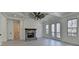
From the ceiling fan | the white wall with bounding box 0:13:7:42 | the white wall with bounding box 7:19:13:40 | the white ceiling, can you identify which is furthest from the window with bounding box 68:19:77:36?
the white wall with bounding box 0:13:7:42

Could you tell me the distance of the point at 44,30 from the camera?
315 centimetres

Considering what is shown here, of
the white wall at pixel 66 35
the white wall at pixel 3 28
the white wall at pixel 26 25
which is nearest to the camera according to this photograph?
the white wall at pixel 66 35

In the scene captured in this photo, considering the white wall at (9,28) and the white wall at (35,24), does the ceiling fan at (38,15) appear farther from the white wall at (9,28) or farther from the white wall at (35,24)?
the white wall at (9,28)

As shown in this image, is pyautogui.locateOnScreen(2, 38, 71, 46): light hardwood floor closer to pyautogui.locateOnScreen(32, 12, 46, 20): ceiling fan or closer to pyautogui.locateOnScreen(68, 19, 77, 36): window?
pyautogui.locateOnScreen(68, 19, 77, 36): window

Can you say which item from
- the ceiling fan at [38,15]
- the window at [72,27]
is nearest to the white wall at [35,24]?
the ceiling fan at [38,15]

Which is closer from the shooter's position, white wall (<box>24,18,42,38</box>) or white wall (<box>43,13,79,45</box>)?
white wall (<box>43,13,79,45</box>)

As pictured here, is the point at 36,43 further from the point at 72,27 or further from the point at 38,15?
the point at 72,27

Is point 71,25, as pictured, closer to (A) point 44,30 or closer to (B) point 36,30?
(A) point 44,30

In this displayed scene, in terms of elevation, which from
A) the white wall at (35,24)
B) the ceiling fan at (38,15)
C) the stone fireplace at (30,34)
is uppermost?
the ceiling fan at (38,15)

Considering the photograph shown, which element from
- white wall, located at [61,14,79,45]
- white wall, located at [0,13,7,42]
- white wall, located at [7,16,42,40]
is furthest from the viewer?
white wall, located at [7,16,42,40]

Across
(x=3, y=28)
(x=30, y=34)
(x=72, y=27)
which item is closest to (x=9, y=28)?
(x=3, y=28)
